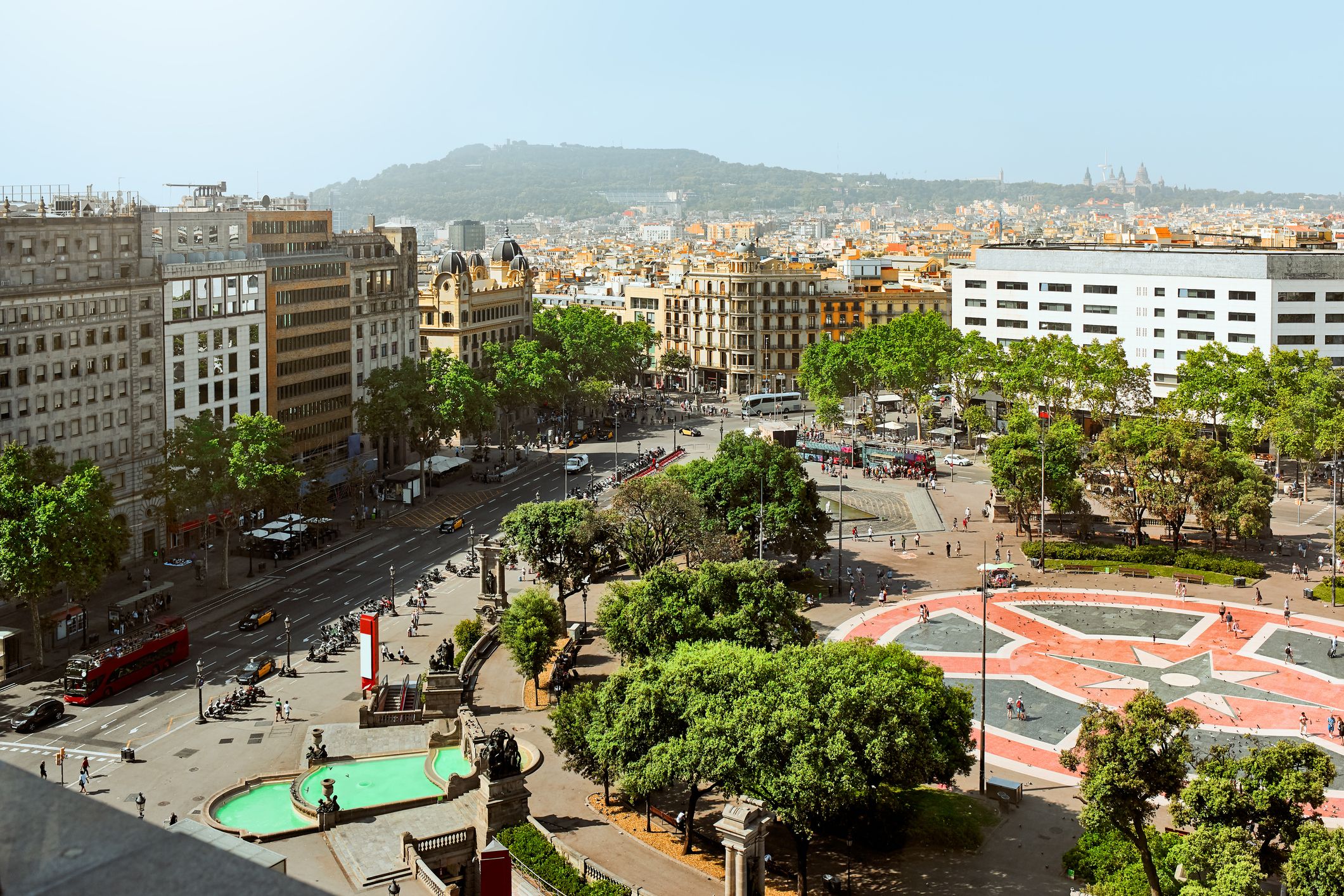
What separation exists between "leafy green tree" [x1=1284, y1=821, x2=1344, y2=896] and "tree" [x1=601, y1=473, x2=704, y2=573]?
46603mm

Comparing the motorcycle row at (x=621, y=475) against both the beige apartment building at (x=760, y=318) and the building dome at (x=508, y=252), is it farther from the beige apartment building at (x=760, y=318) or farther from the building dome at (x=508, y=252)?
the building dome at (x=508, y=252)

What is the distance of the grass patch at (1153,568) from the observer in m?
90.8

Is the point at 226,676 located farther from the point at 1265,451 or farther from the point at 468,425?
the point at 1265,451

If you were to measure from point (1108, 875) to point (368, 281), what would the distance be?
315 feet

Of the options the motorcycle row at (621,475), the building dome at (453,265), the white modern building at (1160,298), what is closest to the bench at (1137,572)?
the motorcycle row at (621,475)

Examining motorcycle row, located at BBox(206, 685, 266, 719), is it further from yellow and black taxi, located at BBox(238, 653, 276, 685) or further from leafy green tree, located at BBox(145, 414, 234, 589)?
leafy green tree, located at BBox(145, 414, 234, 589)

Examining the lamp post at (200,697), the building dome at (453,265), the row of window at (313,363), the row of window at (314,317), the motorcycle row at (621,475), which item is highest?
the building dome at (453,265)

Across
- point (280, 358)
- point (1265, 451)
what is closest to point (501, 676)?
point (280, 358)

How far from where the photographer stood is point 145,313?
97688mm

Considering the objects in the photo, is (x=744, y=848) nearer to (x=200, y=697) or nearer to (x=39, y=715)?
(x=200, y=697)

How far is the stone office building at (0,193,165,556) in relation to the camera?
87.5 metres

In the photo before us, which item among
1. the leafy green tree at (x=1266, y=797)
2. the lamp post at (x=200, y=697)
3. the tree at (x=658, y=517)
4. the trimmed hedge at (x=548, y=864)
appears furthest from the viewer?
the tree at (x=658, y=517)

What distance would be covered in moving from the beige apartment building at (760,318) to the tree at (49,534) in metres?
113

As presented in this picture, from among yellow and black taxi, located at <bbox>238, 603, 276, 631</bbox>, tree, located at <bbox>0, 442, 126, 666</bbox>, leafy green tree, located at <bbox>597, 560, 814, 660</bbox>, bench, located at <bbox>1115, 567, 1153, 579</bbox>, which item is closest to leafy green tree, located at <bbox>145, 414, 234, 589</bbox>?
yellow and black taxi, located at <bbox>238, 603, 276, 631</bbox>
